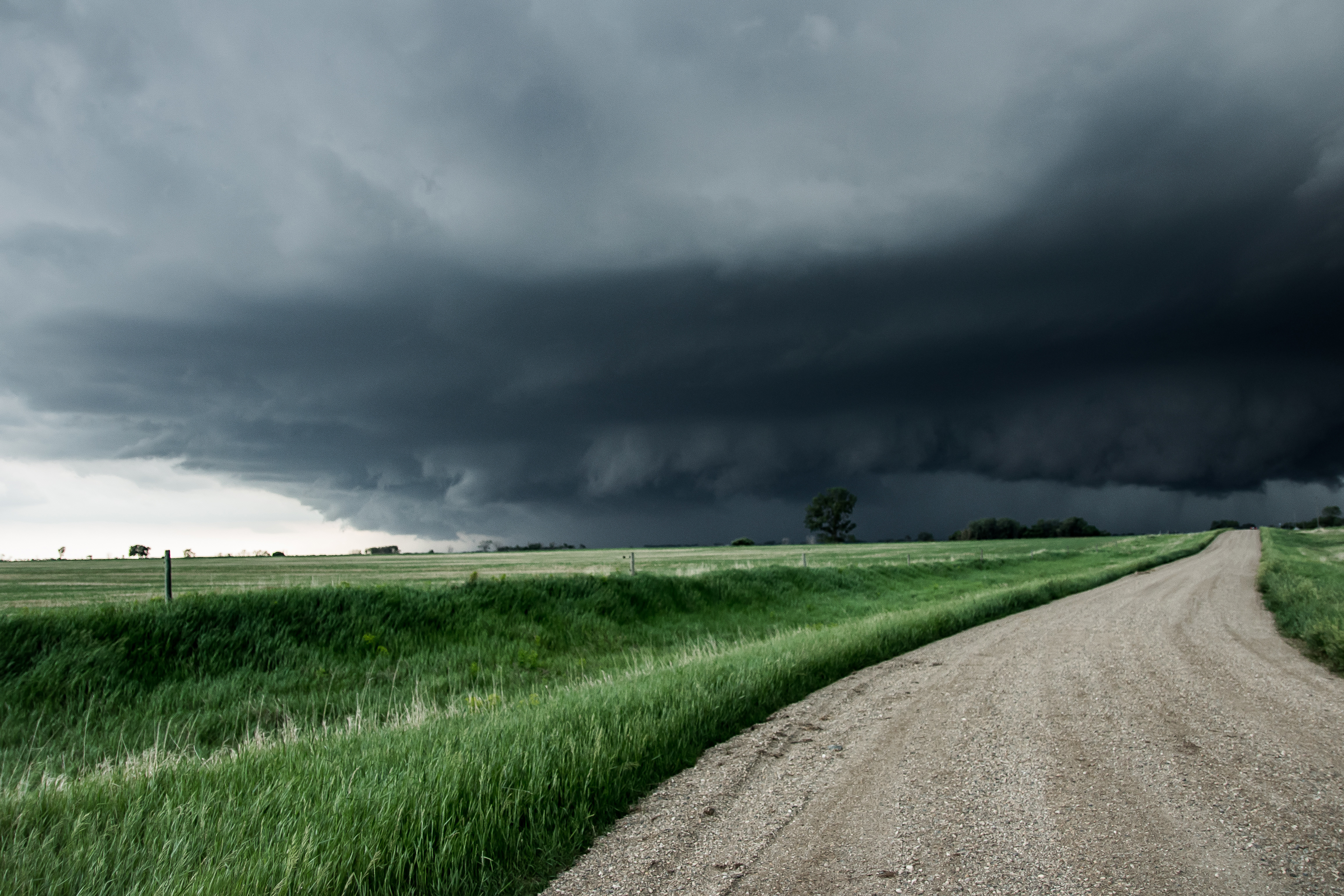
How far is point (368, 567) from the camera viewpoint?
2201 inches

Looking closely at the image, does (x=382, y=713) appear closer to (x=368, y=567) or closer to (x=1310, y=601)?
(x=1310, y=601)

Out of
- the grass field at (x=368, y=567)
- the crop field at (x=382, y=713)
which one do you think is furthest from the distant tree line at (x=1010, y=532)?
the crop field at (x=382, y=713)

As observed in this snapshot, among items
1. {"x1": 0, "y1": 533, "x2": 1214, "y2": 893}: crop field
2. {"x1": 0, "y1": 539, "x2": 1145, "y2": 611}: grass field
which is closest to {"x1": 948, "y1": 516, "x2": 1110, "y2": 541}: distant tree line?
{"x1": 0, "y1": 539, "x2": 1145, "y2": 611}: grass field

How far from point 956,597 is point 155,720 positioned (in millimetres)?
28579

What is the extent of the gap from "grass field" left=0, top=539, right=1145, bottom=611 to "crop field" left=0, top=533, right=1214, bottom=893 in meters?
1.79

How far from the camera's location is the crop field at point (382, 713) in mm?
→ 4090

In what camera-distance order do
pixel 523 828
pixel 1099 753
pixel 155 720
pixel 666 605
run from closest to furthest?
pixel 523 828
pixel 1099 753
pixel 155 720
pixel 666 605

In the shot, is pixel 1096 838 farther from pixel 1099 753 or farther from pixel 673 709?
pixel 673 709

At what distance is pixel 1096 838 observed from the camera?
175 inches

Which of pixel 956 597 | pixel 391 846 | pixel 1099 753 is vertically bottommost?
pixel 956 597

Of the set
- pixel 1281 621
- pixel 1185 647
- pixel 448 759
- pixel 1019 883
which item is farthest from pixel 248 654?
pixel 1281 621

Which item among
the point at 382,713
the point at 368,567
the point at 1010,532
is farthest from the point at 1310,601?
the point at 1010,532

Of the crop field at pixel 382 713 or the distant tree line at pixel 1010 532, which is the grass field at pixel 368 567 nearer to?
the crop field at pixel 382 713

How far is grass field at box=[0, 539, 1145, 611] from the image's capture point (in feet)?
82.5
